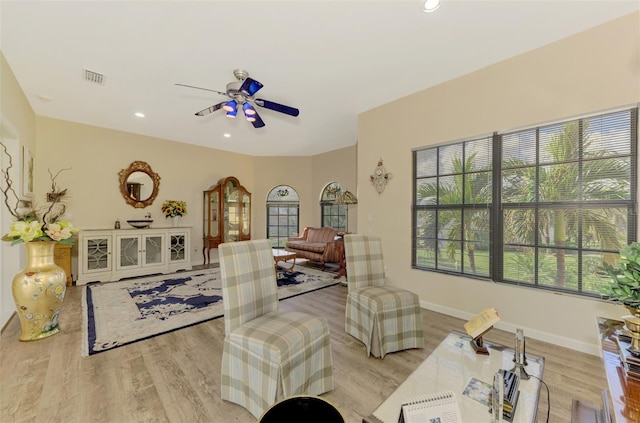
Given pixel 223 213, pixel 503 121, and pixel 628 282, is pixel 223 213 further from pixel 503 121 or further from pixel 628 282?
pixel 628 282

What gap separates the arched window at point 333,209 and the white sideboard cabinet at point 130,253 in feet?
11.3

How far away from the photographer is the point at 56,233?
2.51 meters

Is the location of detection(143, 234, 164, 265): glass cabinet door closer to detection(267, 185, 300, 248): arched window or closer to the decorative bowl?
the decorative bowl

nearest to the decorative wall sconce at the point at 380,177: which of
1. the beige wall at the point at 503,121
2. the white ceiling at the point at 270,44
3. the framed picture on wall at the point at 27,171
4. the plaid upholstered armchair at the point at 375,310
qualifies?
the beige wall at the point at 503,121

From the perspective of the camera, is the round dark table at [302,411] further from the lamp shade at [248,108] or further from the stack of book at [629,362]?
the lamp shade at [248,108]

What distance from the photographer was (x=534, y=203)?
2682 mm

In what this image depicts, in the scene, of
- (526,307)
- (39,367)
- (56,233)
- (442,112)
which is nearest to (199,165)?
(56,233)

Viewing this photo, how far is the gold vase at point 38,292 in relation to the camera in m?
2.44

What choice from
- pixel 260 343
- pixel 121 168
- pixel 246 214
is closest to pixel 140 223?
pixel 121 168

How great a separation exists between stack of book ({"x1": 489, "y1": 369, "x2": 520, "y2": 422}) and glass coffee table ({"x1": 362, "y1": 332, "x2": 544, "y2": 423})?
19 millimetres

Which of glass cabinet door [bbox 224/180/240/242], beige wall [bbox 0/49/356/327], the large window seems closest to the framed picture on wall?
beige wall [bbox 0/49/356/327]

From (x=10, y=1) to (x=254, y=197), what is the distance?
216 inches

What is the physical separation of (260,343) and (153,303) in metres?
2.78

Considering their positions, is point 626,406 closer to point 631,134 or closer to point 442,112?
point 631,134
